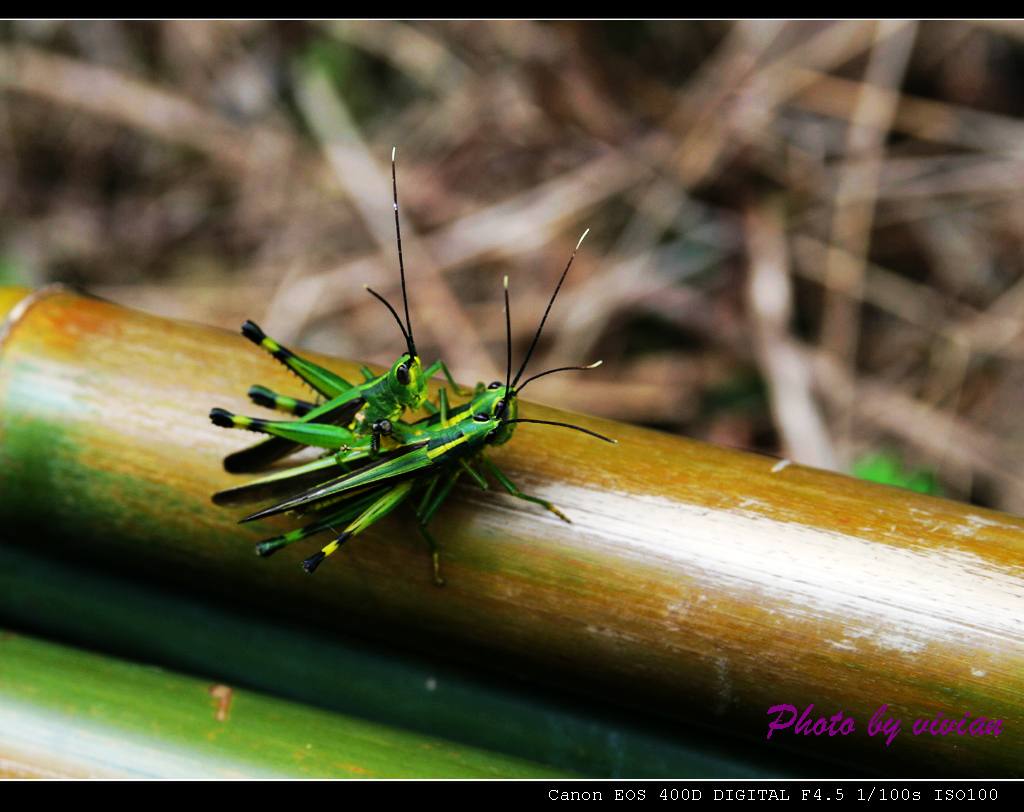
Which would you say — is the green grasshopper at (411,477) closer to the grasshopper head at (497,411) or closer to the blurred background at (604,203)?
the grasshopper head at (497,411)

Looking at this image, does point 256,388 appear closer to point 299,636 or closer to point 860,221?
point 299,636

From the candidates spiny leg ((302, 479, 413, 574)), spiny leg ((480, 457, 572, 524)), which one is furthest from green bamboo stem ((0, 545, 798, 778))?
spiny leg ((480, 457, 572, 524))

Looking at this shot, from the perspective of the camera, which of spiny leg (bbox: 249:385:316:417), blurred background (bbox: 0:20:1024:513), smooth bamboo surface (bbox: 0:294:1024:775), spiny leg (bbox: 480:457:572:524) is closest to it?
smooth bamboo surface (bbox: 0:294:1024:775)

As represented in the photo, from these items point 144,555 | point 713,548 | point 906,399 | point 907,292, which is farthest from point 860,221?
point 144,555

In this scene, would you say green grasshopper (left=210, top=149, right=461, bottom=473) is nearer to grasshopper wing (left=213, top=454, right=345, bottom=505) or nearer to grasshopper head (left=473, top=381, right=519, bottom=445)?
grasshopper wing (left=213, top=454, right=345, bottom=505)

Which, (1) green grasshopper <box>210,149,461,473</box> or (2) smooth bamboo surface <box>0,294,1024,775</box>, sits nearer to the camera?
(2) smooth bamboo surface <box>0,294,1024,775</box>

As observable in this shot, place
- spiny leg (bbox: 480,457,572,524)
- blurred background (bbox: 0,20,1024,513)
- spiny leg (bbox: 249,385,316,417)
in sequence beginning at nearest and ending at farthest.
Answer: spiny leg (bbox: 480,457,572,524) < spiny leg (bbox: 249,385,316,417) < blurred background (bbox: 0,20,1024,513)
